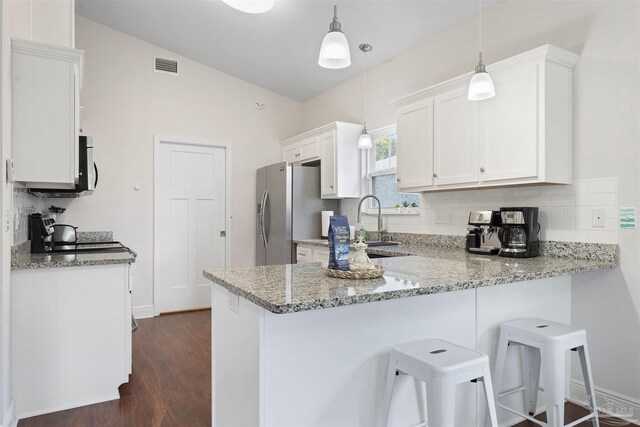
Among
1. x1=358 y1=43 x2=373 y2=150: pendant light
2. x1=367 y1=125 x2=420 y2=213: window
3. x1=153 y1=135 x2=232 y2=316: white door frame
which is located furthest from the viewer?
x1=153 y1=135 x2=232 y2=316: white door frame

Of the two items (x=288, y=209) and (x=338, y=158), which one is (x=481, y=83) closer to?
(x=338, y=158)

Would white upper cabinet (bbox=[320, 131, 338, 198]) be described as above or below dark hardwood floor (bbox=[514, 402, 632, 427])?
above

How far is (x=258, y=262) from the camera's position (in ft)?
16.6

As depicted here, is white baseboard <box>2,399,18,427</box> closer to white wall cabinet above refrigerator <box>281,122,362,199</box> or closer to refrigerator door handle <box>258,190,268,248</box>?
refrigerator door handle <box>258,190,268,248</box>

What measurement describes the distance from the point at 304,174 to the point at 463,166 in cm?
209

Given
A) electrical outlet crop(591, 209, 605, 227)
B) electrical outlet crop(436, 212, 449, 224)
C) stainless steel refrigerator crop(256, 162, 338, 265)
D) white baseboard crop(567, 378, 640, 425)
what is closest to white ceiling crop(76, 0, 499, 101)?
stainless steel refrigerator crop(256, 162, 338, 265)

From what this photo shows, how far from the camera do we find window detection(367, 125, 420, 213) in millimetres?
4035

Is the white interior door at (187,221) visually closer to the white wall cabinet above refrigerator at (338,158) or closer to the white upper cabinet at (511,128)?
the white wall cabinet above refrigerator at (338,158)

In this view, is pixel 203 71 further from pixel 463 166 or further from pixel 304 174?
pixel 463 166

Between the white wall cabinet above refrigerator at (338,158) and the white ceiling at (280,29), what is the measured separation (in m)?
0.66

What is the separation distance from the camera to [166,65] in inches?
183

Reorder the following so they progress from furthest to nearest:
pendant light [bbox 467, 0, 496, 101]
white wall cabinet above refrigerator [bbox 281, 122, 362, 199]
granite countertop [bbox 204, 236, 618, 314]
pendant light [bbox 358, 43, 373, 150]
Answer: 1. white wall cabinet above refrigerator [bbox 281, 122, 362, 199]
2. pendant light [bbox 358, 43, 373, 150]
3. pendant light [bbox 467, 0, 496, 101]
4. granite countertop [bbox 204, 236, 618, 314]

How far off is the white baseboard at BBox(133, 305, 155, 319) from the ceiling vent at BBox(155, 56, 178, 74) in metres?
2.67

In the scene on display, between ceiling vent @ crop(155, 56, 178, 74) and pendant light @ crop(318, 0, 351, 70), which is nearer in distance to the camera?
pendant light @ crop(318, 0, 351, 70)
